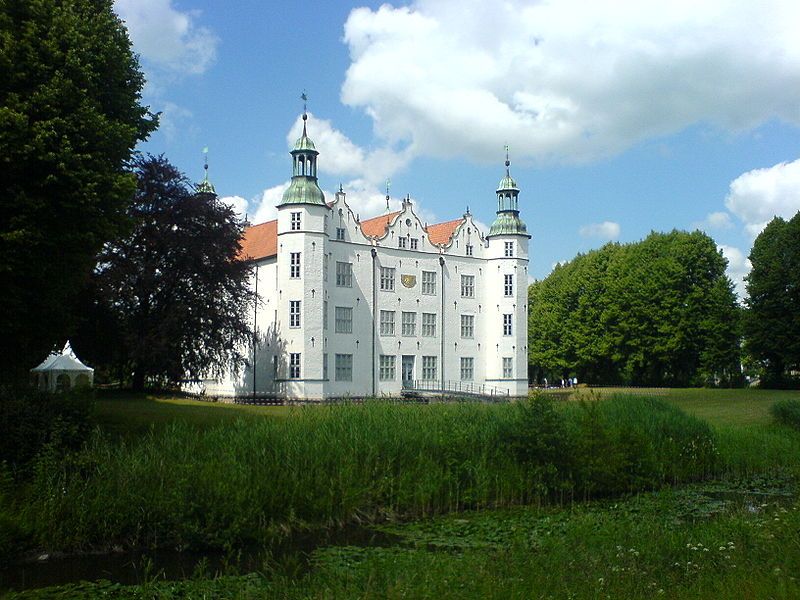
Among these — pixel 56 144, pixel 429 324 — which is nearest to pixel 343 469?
pixel 56 144

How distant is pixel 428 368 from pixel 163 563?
37783mm

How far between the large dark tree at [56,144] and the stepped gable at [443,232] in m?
33.9

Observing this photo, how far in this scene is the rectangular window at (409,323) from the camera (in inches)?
1880

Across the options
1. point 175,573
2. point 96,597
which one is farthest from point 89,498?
point 96,597

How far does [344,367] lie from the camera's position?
147 ft

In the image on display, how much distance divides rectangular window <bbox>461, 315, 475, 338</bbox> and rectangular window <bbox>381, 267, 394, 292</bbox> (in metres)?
5.79

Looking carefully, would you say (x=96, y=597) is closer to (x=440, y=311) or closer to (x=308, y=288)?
(x=308, y=288)

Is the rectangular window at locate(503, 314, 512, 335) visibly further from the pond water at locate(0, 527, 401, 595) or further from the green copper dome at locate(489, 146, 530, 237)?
the pond water at locate(0, 527, 401, 595)

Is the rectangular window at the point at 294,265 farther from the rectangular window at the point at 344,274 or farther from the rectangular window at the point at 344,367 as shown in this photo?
the rectangular window at the point at 344,367

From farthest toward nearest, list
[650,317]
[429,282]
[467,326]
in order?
[650,317]
[467,326]
[429,282]

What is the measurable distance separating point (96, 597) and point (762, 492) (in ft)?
39.6

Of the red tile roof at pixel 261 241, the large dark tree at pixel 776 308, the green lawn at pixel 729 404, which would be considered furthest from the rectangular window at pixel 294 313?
the large dark tree at pixel 776 308

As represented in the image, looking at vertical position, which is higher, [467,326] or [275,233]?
[275,233]

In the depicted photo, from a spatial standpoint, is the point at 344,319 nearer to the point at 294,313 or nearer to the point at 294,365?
the point at 294,313
